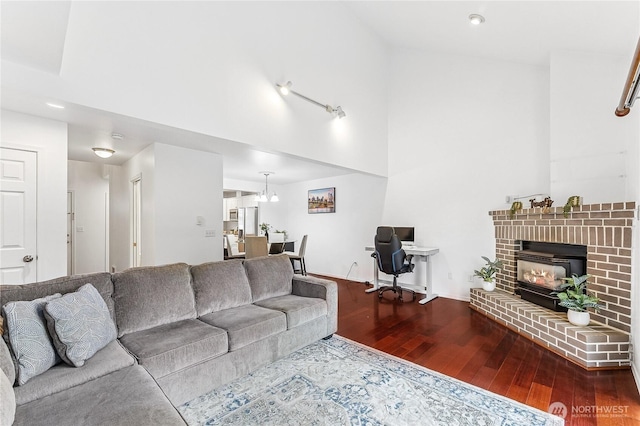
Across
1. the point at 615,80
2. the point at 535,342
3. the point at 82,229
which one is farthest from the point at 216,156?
the point at 615,80

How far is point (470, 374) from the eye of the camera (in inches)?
97.2

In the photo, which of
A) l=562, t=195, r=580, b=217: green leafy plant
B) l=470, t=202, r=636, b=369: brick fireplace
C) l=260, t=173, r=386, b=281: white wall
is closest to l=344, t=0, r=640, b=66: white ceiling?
l=562, t=195, r=580, b=217: green leafy plant

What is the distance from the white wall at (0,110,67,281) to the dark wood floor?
10.0 ft

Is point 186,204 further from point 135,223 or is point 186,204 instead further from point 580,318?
point 580,318

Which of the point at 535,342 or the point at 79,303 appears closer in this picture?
the point at 79,303

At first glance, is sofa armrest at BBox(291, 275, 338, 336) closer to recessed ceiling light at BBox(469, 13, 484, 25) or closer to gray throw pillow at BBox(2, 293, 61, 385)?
gray throw pillow at BBox(2, 293, 61, 385)

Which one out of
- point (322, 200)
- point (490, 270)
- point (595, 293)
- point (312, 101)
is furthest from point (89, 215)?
point (595, 293)

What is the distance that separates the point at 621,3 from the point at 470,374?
10.9 ft

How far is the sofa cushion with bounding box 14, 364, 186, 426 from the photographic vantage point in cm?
126

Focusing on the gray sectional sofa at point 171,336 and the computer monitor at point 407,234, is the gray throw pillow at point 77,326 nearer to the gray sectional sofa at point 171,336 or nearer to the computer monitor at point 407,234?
the gray sectional sofa at point 171,336

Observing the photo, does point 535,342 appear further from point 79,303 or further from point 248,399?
point 79,303

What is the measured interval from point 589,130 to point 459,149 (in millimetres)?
1678

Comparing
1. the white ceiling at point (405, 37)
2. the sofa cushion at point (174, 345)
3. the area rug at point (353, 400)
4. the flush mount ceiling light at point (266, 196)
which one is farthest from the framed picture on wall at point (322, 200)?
the sofa cushion at point (174, 345)

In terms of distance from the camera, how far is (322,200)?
691cm
